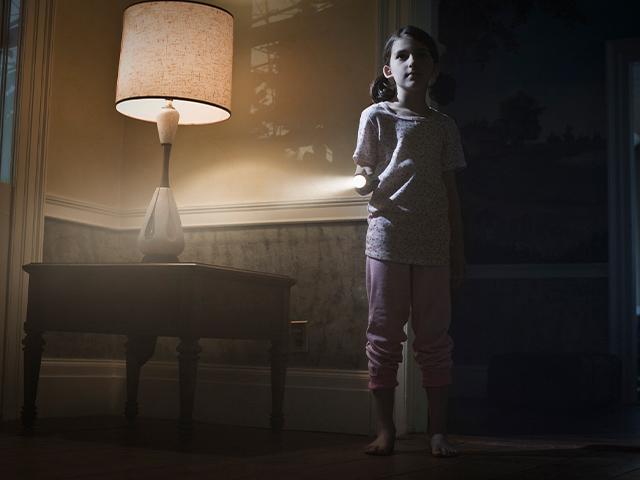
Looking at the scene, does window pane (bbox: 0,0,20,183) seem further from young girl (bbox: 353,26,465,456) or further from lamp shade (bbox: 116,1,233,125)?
young girl (bbox: 353,26,465,456)

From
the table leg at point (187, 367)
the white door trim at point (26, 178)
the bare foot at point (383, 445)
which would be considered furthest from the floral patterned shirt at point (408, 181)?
the white door trim at point (26, 178)

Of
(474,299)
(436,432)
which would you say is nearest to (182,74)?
(436,432)

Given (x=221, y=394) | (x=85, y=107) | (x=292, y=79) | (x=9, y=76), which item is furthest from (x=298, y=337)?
(x=9, y=76)

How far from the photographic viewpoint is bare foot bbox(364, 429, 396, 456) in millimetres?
2295

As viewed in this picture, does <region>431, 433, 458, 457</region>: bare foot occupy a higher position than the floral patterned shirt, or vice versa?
the floral patterned shirt

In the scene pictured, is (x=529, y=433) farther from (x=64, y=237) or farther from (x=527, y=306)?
(x=527, y=306)

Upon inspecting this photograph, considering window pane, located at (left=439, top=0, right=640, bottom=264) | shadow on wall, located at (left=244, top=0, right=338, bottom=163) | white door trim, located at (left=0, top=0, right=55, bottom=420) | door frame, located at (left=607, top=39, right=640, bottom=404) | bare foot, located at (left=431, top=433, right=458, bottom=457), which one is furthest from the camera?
window pane, located at (left=439, top=0, right=640, bottom=264)

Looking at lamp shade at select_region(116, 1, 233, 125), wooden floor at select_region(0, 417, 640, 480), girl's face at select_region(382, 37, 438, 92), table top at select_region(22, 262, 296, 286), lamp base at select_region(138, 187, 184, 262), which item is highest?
lamp shade at select_region(116, 1, 233, 125)

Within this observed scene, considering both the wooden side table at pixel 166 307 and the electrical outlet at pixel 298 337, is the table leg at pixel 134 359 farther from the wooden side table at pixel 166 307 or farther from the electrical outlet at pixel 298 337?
the electrical outlet at pixel 298 337

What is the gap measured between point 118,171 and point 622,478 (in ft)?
7.42

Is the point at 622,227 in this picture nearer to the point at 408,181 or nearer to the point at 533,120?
the point at 533,120

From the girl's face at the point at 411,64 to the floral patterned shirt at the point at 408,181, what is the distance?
87 millimetres

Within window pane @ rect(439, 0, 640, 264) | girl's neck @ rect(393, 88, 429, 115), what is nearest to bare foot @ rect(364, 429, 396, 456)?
girl's neck @ rect(393, 88, 429, 115)

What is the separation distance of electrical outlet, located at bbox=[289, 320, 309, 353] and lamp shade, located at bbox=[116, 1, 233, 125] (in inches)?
31.0
